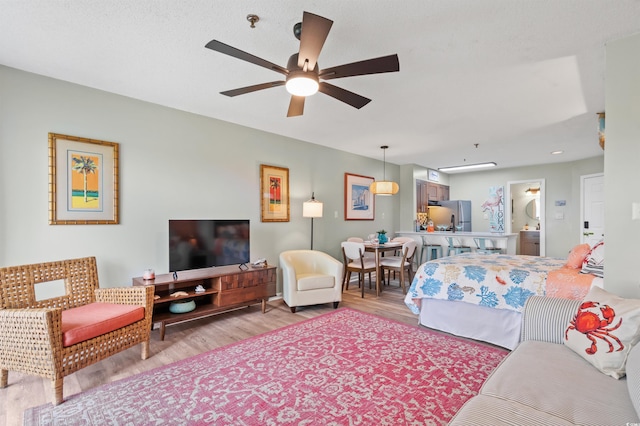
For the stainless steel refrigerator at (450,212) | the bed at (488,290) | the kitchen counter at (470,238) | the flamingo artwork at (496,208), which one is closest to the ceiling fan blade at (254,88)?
the bed at (488,290)

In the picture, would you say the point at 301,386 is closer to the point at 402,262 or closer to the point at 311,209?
the point at 311,209

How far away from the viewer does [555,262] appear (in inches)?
131

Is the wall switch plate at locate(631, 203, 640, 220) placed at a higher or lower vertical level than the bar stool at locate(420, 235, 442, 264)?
higher

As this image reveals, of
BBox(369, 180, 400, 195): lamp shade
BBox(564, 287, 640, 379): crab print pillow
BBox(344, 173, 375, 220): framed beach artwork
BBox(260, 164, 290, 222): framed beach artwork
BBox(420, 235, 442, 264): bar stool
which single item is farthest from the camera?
BBox(420, 235, 442, 264): bar stool

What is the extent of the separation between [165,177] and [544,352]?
367 cm

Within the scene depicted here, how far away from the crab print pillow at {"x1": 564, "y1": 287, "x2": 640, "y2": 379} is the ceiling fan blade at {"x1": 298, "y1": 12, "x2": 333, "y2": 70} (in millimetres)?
2071

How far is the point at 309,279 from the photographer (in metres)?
3.91

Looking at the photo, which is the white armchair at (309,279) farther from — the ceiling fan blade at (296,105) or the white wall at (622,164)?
the white wall at (622,164)

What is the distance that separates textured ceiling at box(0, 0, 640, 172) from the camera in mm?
1863

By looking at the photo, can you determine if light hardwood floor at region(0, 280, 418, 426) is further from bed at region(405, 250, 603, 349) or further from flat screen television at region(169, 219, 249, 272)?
flat screen television at region(169, 219, 249, 272)

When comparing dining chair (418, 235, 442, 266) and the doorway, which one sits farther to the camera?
the doorway

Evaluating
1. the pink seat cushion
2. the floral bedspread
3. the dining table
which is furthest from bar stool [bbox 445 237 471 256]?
the pink seat cushion

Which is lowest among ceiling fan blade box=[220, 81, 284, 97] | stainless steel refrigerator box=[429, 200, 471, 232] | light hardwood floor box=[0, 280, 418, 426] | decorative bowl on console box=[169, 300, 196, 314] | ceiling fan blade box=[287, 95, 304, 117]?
light hardwood floor box=[0, 280, 418, 426]

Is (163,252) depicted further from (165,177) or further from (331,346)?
(331,346)
